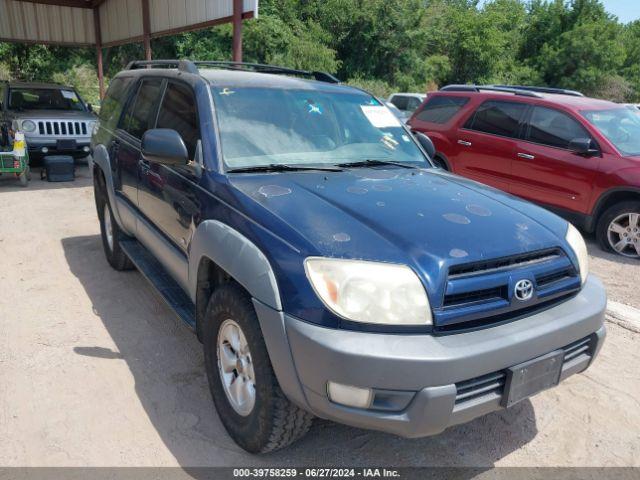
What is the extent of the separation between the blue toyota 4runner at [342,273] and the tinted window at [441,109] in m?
4.73

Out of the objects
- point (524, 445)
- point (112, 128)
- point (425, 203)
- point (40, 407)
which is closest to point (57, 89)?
point (112, 128)

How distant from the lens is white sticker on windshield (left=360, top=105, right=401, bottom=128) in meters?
3.72

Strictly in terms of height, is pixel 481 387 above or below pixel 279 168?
below

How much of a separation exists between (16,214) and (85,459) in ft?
18.3

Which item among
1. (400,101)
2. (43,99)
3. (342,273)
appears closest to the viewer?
(342,273)

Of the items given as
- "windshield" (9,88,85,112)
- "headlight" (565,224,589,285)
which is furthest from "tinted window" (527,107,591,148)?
"windshield" (9,88,85,112)

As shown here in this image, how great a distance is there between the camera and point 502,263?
7.54 ft

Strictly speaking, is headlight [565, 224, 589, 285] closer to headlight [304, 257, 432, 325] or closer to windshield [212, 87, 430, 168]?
headlight [304, 257, 432, 325]

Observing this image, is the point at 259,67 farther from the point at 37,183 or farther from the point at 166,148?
the point at 37,183

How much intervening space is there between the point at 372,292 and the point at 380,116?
2.06 metres

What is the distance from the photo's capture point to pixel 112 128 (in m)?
4.72

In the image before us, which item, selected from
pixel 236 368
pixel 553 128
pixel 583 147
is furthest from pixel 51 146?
pixel 583 147

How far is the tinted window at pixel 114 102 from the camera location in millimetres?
4680

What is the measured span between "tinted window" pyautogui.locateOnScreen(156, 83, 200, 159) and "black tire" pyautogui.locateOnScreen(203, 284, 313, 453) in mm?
1045
